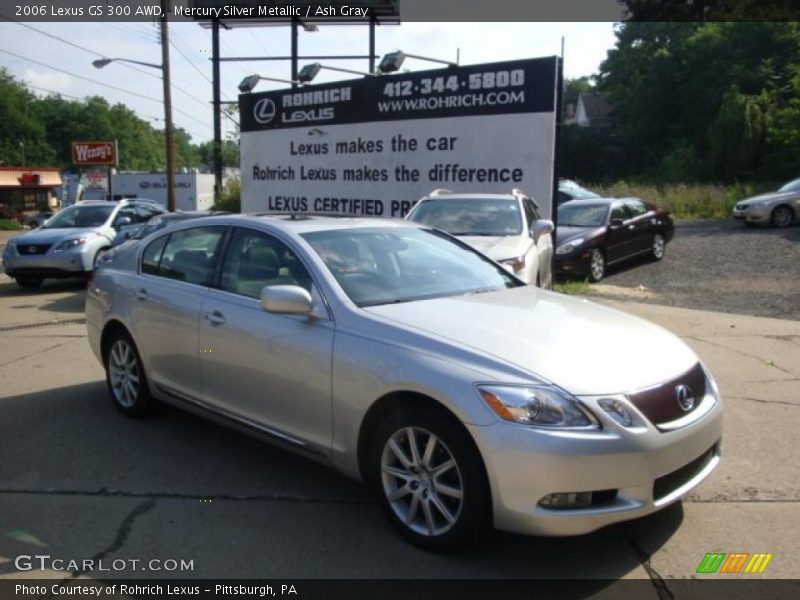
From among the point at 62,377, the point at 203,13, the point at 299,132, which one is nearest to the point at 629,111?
the point at 203,13

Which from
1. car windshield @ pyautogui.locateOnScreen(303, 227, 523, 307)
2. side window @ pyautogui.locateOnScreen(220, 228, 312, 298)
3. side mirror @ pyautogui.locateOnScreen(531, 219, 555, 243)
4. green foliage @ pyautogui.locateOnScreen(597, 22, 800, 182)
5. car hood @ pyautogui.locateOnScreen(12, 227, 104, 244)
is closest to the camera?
car windshield @ pyautogui.locateOnScreen(303, 227, 523, 307)

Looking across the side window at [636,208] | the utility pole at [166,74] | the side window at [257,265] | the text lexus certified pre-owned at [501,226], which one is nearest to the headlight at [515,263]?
the text lexus certified pre-owned at [501,226]

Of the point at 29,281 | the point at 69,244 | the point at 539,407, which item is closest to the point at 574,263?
the point at 69,244

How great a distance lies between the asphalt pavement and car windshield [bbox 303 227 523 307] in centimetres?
119

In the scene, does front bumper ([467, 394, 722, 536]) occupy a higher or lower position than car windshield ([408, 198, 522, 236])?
lower

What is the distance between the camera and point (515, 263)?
8180 millimetres

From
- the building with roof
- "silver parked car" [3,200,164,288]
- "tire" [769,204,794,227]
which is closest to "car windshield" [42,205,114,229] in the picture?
"silver parked car" [3,200,164,288]

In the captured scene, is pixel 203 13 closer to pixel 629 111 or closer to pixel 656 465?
pixel 656 465

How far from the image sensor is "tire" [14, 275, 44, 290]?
44.7 feet

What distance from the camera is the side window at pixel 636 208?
15018 mm

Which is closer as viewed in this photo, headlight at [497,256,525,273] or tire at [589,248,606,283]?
headlight at [497,256,525,273]

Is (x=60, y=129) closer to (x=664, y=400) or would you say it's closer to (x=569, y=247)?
(x=569, y=247)

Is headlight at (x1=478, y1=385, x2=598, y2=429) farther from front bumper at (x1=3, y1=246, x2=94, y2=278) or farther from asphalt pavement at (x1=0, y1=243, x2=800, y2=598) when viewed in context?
front bumper at (x1=3, y1=246, x2=94, y2=278)

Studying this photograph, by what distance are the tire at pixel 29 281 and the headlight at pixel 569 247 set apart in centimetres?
944
